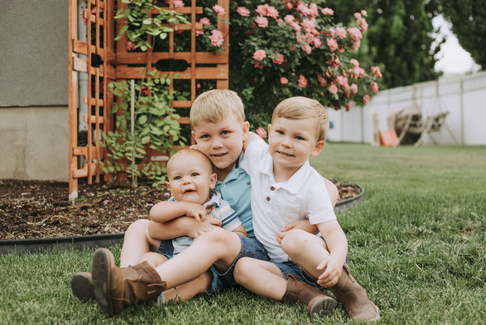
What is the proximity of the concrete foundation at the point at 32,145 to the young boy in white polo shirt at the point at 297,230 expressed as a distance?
310 cm

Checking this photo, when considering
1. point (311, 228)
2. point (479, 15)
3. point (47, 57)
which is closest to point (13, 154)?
point (47, 57)

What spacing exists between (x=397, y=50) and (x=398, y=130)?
→ 6426 mm

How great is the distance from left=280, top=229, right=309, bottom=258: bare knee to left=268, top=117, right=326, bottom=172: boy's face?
29cm

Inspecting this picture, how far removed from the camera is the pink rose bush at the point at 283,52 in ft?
12.9

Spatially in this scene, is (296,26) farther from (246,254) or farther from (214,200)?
(246,254)

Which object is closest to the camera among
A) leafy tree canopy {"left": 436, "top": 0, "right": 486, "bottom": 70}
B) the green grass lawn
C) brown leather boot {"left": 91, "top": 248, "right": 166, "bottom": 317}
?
brown leather boot {"left": 91, "top": 248, "right": 166, "bottom": 317}

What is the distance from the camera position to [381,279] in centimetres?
192

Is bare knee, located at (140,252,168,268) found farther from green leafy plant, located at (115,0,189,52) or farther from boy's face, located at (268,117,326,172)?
green leafy plant, located at (115,0,189,52)

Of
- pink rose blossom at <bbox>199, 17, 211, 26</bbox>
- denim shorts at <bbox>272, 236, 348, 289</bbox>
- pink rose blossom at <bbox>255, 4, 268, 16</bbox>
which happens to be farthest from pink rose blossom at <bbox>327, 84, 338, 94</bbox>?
denim shorts at <bbox>272, 236, 348, 289</bbox>

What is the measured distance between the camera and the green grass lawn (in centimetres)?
153

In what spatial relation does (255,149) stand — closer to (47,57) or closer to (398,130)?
(47,57)

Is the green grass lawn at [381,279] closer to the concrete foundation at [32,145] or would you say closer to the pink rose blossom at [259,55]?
the pink rose blossom at [259,55]

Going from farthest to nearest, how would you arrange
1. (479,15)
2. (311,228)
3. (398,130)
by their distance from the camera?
(398,130)
(479,15)
(311,228)

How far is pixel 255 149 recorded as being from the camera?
1.97m
